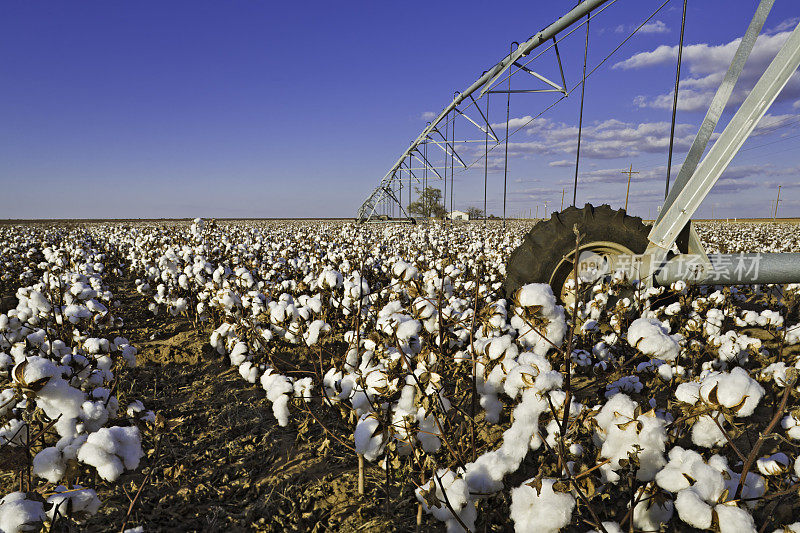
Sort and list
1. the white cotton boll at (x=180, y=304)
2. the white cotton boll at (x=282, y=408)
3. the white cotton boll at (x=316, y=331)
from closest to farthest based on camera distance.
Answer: the white cotton boll at (x=282, y=408) < the white cotton boll at (x=316, y=331) < the white cotton boll at (x=180, y=304)

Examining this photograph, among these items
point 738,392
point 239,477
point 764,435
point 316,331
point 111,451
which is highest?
point 738,392

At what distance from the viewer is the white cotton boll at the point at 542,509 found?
48.8 inches

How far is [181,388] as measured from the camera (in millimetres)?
4020

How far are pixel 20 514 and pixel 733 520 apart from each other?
6.88 ft

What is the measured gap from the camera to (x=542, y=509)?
4.09 ft

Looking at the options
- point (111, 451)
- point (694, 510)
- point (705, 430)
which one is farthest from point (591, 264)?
point (111, 451)

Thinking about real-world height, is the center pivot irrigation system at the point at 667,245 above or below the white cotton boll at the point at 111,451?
above

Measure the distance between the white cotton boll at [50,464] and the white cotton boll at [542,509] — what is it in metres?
1.67

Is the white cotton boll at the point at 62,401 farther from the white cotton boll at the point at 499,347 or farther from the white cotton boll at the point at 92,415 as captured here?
the white cotton boll at the point at 499,347

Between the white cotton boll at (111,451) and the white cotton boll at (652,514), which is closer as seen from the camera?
the white cotton boll at (652,514)

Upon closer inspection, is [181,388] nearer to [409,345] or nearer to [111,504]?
[111,504]

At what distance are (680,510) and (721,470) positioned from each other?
302 millimetres

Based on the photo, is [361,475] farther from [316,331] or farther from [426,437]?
[316,331]

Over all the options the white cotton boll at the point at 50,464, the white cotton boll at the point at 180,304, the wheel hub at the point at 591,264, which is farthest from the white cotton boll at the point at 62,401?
the white cotton boll at the point at 180,304
